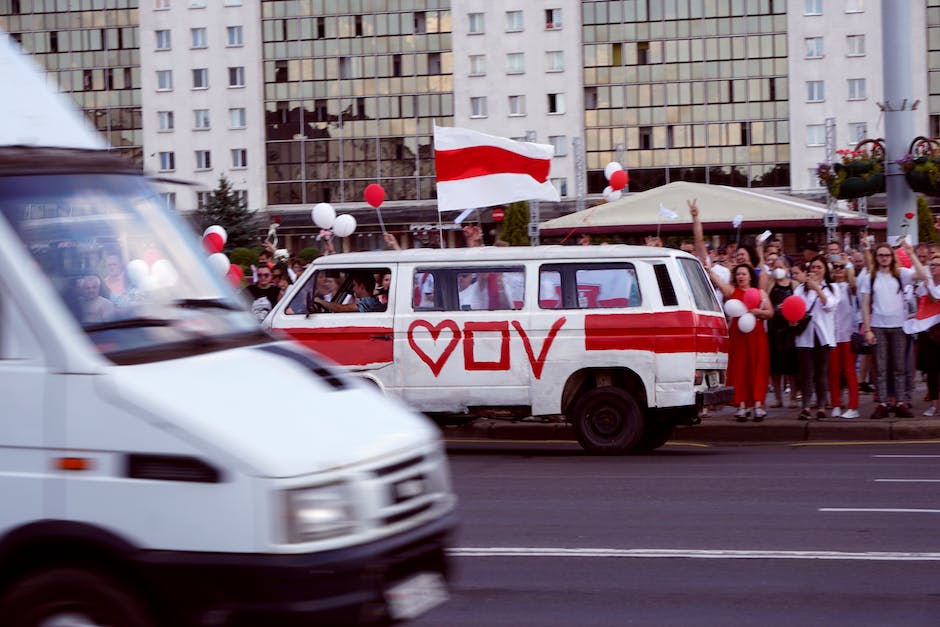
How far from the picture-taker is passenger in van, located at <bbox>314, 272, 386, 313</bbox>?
15078mm

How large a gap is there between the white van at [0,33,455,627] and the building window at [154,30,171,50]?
287 ft

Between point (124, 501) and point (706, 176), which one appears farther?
point (706, 176)

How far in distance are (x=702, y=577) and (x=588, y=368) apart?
7.05 metres

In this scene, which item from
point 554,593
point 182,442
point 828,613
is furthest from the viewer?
point 554,593

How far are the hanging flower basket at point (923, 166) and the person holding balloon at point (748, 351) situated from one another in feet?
12.7

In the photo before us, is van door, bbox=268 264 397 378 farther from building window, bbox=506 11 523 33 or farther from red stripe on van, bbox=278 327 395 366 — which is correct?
building window, bbox=506 11 523 33

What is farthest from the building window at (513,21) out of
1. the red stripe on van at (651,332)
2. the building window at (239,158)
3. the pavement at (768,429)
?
the red stripe on van at (651,332)

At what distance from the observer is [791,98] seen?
83375 millimetres

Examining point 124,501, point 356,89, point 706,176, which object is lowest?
point 124,501

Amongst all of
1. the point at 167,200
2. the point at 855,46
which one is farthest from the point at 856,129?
the point at 167,200

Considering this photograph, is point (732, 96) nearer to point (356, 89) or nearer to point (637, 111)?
point (637, 111)

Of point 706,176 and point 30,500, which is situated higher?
point 706,176

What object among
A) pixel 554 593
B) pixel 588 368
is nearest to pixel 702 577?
pixel 554 593

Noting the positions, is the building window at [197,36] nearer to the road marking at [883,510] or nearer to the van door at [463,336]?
the van door at [463,336]
